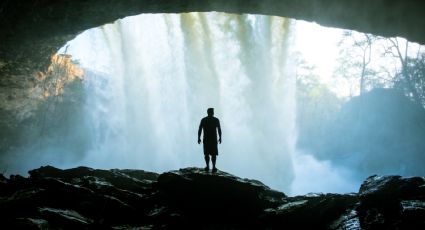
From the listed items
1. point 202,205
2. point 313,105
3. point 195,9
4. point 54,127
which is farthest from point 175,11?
point 313,105

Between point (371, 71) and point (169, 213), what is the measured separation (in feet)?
133

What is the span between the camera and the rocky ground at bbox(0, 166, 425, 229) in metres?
6.27

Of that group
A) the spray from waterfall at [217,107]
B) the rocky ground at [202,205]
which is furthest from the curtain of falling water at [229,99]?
the rocky ground at [202,205]

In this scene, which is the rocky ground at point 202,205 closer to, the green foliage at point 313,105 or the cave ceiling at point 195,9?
the cave ceiling at point 195,9

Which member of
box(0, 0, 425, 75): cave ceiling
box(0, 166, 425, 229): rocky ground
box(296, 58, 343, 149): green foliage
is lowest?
box(0, 166, 425, 229): rocky ground

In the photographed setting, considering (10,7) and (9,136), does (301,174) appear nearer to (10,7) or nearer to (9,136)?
(9,136)

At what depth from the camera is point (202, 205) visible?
24.8ft

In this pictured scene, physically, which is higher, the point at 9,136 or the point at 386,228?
the point at 9,136

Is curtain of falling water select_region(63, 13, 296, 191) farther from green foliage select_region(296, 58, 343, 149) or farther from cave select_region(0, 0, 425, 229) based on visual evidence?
green foliage select_region(296, 58, 343, 149)

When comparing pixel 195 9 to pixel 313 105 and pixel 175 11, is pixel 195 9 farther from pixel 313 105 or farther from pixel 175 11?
pixel 313 105

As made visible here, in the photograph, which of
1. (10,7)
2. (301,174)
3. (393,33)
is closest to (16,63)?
(10,7)

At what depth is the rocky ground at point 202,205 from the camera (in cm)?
627

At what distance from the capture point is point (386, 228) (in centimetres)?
584

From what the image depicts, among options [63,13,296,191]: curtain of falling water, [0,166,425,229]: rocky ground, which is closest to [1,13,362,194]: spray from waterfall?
[63,13,296,191]: curtain of falling water
